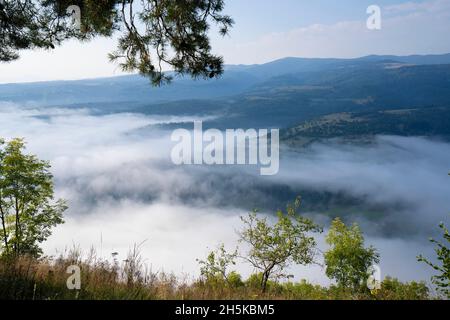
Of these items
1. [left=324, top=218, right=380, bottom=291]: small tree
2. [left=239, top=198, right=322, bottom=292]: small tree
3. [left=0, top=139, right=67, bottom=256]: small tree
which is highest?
[left=0, top=139, right=67, bottom=256]: small tree

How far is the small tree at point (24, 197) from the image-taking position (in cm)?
2708

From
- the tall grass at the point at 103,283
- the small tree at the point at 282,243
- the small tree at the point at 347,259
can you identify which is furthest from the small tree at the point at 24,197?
the small tree at the point at 347,259

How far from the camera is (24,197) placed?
91.2 ft

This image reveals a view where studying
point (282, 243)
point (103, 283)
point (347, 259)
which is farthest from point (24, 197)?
point (347, 259)

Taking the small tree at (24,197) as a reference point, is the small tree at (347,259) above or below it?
below

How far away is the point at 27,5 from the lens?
→ 25.2 feet

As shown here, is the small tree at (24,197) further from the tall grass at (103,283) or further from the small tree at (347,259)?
the small tree at (347,259)

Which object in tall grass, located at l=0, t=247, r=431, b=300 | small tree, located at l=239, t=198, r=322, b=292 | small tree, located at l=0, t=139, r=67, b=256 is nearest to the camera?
tall grass, located at l=0, t=247, r=431, b=300

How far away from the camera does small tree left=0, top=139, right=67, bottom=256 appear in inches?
1066

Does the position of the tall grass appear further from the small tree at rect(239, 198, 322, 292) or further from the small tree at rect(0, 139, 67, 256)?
the small tree at rect(0, 139, 67, 256)

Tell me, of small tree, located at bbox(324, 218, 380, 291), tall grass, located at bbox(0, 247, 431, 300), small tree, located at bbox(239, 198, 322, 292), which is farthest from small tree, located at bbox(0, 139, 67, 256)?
small tree, located at bbox(324, 218, 380, 291)
